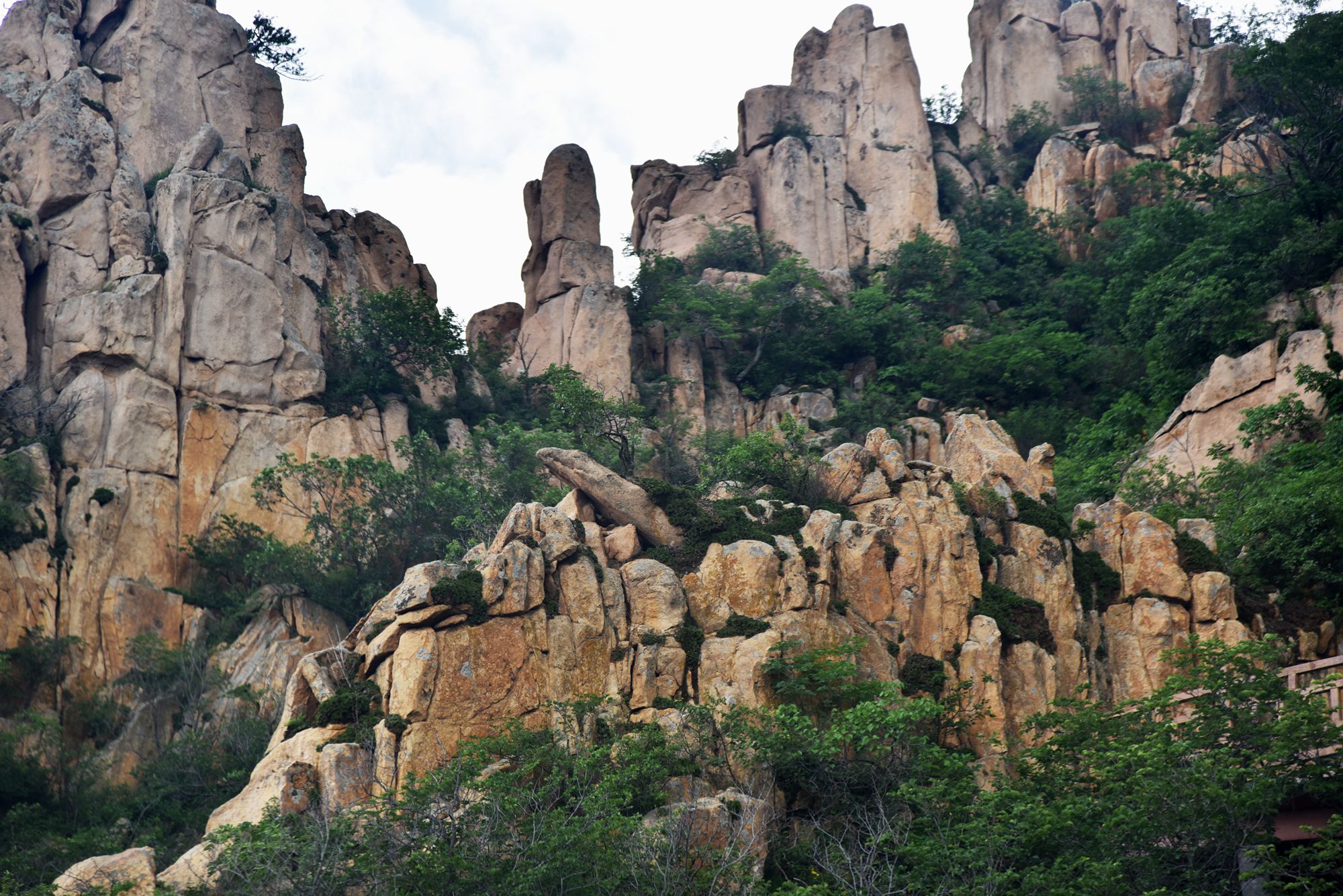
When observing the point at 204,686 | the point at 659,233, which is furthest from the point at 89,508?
the point at 659,233

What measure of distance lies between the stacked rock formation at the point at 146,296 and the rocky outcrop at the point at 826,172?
1553 centimetres

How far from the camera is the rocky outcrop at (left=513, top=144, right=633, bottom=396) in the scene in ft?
168


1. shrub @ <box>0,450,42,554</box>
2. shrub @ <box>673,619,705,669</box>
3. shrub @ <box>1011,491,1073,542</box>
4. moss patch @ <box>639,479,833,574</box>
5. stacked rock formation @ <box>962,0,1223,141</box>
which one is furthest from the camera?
stacked rock formation @ <box>962,0,1223,141</box>

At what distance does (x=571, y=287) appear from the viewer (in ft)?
174

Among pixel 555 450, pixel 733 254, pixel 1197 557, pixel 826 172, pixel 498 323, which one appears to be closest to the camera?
pixel 1197 557

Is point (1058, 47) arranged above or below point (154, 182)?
above

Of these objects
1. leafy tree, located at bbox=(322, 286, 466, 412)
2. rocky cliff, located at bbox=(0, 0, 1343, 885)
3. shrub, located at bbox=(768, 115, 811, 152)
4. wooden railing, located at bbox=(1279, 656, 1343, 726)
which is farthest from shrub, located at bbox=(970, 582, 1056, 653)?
shrub, located at bbox=(768, 115, 811, 152)

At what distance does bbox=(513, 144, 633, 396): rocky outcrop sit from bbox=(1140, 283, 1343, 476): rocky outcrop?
1921 cm

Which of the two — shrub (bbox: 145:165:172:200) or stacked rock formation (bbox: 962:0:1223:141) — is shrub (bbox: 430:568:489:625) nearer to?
shrub (bbox: 145:165:172:200)

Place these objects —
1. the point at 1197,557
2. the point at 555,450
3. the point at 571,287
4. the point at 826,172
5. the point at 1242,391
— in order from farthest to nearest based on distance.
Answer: the point at 826,172
the point at 571,287
the point at 1242,391
the point at 555,450
the point at 1197,557

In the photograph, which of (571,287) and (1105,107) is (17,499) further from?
(1105,107)

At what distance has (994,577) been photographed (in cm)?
3181

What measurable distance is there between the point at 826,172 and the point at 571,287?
47.9ft

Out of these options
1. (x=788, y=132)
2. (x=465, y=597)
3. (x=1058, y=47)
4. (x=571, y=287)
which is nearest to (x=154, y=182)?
(x=571, y=287)
